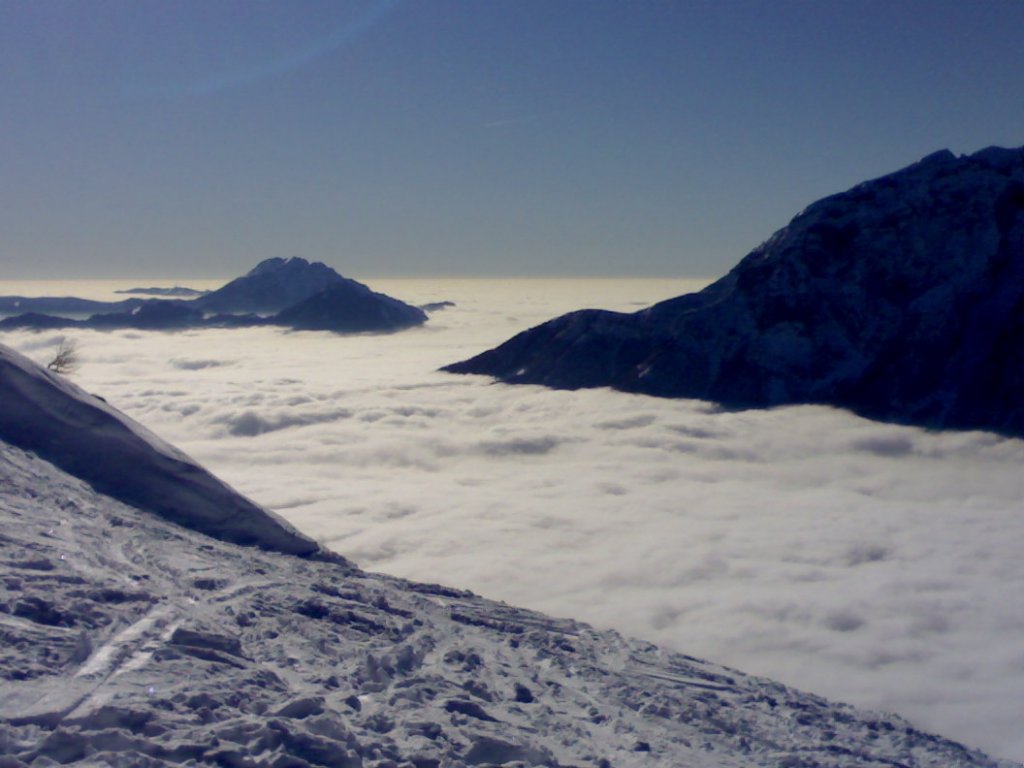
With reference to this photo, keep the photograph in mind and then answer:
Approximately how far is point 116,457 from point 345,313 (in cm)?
12821

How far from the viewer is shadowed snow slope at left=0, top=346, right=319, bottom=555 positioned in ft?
36.3

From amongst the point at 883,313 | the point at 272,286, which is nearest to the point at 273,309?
the point at 272,286

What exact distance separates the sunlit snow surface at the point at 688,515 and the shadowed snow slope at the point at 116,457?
688cm

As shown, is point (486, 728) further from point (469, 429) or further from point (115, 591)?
point (469, 429)

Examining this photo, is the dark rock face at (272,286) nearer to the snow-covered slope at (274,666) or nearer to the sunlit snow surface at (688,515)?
the sunlit snow surface at (688,515)

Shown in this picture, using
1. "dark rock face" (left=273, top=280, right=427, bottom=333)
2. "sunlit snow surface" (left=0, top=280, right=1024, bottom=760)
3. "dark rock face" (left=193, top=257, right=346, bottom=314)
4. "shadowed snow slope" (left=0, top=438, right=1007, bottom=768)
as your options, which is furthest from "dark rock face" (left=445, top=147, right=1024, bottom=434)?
"dark rock face" (left=193, top=257, right=346, bottom=314)

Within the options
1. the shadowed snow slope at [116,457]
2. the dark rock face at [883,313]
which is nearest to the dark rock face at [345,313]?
the dark rock face at [883,313]

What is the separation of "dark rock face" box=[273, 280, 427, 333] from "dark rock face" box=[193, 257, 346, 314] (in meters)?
24.3

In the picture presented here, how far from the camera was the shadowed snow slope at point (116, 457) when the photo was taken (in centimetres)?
1106

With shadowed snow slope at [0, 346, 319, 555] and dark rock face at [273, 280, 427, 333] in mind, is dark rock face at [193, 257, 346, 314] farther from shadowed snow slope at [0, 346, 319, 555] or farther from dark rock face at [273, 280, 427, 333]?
shadowed snow slope at [0, 346, 319, 555]

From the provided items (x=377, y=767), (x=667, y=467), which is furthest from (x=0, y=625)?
(x=667, y=467)

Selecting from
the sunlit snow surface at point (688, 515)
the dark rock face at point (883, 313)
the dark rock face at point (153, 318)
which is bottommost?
the sunlit snow surface at point (688, 515)

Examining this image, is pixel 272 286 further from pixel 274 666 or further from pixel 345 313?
pixel 274 666

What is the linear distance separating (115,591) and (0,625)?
132cm
